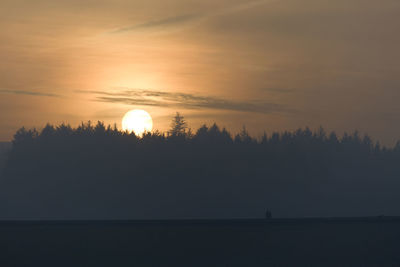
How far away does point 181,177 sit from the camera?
14012cm

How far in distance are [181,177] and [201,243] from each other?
95.6m

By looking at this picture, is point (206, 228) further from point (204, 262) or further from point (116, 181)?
point (116, 181)

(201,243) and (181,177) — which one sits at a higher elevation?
(181,177)

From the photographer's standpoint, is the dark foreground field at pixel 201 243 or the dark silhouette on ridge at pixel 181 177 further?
the dark silhouette on ridge at pixel 181 177

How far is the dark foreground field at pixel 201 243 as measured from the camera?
41.9m

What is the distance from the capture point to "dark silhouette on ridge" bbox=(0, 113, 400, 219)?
12912 cm

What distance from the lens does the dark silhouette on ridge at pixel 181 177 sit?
129125mm

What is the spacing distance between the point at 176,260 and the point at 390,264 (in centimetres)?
1249

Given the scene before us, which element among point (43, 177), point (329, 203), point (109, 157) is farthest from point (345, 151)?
point (43, 177)

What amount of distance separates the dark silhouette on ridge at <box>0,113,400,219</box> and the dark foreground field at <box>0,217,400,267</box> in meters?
77.4

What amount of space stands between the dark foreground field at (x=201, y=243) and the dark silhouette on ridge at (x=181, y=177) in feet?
254

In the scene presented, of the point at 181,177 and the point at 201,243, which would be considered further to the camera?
the point at 181,177

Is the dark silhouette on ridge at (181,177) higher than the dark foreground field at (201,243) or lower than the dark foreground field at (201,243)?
higher

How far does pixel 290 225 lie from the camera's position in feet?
155
